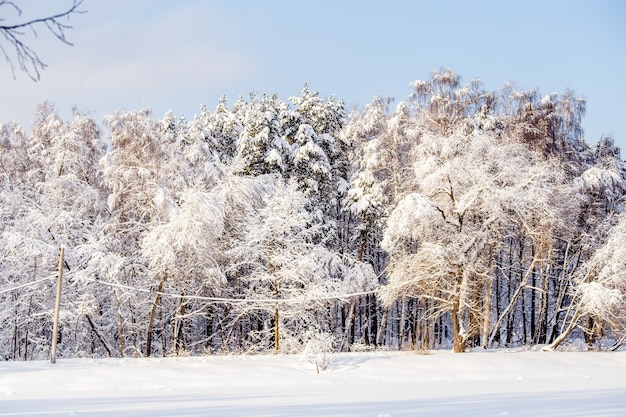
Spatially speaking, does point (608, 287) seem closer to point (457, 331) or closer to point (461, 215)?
point (457, 331)

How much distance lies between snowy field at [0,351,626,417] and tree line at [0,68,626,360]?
223cm

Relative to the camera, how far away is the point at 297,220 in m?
19.2

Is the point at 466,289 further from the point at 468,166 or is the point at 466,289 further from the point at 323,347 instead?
the point at 323,347

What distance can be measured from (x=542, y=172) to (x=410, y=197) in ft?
14.3

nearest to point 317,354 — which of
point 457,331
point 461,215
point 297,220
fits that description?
point 457,331

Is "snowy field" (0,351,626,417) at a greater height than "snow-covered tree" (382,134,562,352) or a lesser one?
lesser

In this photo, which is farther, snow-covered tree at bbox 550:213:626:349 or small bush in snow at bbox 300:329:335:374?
snow-covered tree at bbox 550:213:626:349

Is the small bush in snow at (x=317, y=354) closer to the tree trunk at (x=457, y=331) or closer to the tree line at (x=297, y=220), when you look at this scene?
the tree line at (x=297, y=220)

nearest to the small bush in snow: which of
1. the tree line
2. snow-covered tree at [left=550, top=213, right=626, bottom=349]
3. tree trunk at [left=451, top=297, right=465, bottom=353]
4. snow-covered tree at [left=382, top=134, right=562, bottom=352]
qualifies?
the tree line

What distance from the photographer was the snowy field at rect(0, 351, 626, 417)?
23.4 feet

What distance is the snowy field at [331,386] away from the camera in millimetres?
7125

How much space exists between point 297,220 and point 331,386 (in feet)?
29.4

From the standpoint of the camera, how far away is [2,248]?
749 inches

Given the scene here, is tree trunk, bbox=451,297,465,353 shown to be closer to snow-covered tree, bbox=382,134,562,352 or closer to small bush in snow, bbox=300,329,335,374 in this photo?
snow-covered tree, bbox=382,134,562,352
